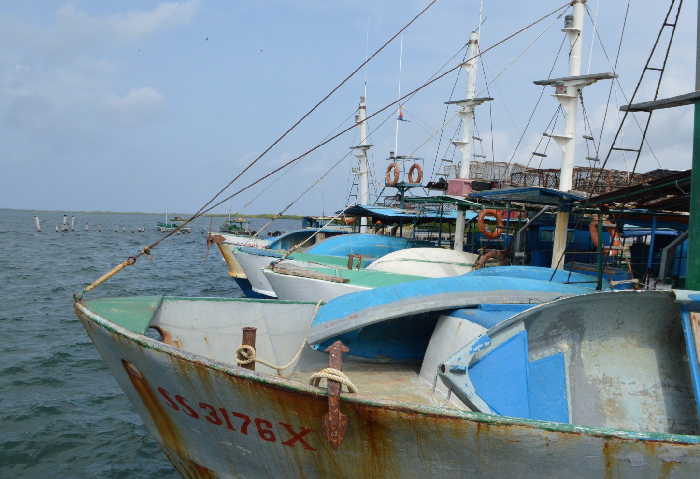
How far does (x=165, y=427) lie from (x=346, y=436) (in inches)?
109

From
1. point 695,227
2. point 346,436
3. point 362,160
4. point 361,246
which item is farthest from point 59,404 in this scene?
point 362,160

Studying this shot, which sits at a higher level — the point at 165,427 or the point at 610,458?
the point at 610,458

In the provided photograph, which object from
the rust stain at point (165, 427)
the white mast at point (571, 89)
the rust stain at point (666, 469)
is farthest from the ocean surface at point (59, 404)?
the white mast at point (571, 89)

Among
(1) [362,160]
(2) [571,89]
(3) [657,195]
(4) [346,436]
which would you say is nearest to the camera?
(4) [346,436]

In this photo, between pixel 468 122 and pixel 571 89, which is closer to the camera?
pixel 571 89

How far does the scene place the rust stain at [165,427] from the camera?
610 cm

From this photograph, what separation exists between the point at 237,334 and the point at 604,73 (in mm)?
12164

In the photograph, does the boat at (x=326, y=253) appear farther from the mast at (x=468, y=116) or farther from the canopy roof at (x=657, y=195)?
the canopy roof at (x=657, y=195)

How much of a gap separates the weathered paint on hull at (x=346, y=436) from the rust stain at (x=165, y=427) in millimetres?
24

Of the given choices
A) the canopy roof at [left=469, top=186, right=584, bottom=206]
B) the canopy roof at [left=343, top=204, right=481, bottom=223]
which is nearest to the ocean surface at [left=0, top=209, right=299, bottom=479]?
the canopy roof at [left=469, top=186, right=584, bottom=206]

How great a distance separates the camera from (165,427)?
6.39 metres

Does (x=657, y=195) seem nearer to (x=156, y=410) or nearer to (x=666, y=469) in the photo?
(x=666, y=469)

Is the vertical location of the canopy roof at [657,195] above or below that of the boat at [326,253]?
above

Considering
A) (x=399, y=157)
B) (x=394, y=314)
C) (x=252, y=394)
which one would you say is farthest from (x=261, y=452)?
(x=399, y=157)
